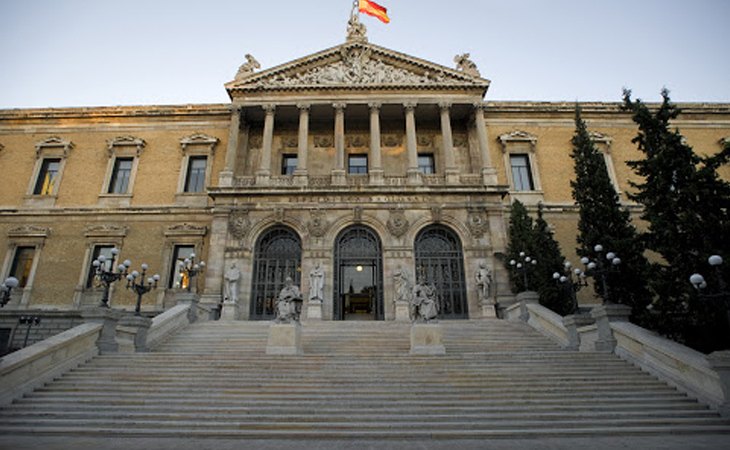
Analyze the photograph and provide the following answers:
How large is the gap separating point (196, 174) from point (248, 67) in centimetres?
650

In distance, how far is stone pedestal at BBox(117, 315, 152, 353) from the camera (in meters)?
11.4

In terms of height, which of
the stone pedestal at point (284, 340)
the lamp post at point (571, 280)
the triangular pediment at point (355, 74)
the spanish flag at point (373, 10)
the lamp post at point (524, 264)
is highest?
the spanish flag at point (373, 10)

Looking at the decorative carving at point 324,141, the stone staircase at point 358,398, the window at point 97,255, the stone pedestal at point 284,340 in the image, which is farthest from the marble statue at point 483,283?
the window at point 97,255

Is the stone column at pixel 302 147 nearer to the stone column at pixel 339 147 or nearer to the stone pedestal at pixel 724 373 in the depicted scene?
the stone column at pixel 339 147

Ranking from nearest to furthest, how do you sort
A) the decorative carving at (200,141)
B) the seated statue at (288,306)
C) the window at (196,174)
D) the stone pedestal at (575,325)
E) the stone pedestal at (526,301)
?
the seated statue at (288,306) < the stone pedestal at (575,325) < the stone pedestal at (526,301) < the window at (196,174) < the decorative carving at (200,141)

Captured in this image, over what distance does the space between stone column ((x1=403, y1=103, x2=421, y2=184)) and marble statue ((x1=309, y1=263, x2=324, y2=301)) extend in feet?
20.5

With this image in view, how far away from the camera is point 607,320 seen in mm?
10992

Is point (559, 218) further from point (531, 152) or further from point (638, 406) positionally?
point (638, 406)

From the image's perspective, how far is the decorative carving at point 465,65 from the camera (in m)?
22.4

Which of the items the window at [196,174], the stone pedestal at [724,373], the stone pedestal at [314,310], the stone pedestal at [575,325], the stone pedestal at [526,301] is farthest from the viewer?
the window at [196,174]

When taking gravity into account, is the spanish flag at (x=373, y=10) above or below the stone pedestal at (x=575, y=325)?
above

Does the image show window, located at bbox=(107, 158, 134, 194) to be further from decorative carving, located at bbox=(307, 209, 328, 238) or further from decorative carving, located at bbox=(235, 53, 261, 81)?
decorative carving, located at bbox=(307, 209, 328, 238)

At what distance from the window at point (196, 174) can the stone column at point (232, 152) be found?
1922mm

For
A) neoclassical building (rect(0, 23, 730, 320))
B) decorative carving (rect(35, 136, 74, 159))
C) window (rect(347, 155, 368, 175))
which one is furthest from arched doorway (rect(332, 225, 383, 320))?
→ decorative carving (rect(35, 136, 74, 159))
